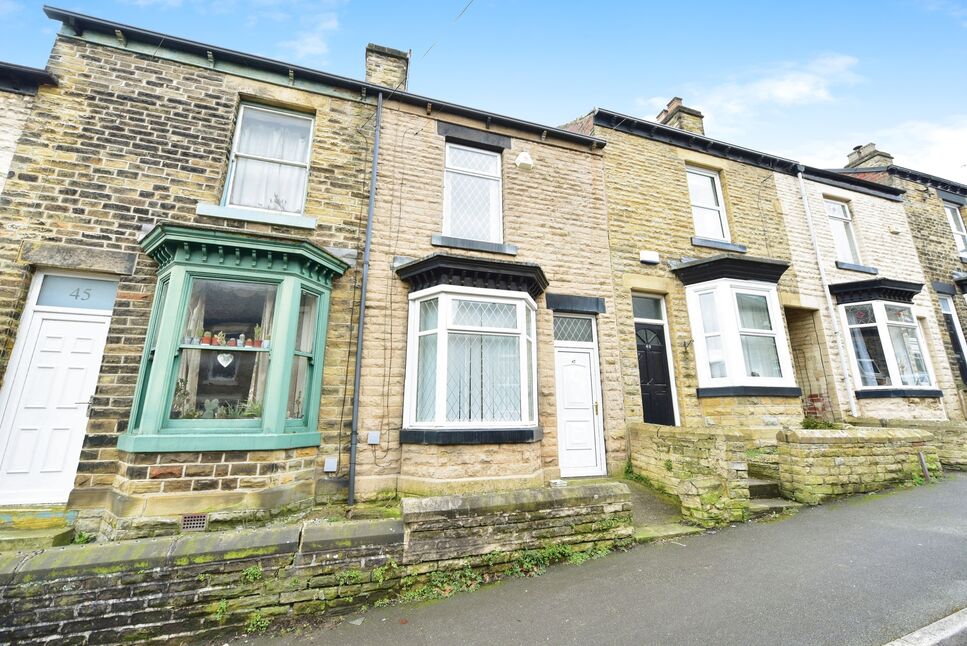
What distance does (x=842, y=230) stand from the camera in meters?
10.7

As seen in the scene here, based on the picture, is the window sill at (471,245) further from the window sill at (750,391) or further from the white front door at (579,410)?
the window sill at (750,391)

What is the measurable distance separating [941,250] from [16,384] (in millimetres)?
20253

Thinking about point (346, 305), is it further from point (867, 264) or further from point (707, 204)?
point (867, 264)

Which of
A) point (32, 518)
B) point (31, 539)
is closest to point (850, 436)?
point (31, 539)

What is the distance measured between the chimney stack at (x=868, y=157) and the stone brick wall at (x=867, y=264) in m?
1.95

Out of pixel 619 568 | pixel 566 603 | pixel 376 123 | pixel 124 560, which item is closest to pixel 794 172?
pixel 376 123

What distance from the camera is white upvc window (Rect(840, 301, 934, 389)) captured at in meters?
8.95

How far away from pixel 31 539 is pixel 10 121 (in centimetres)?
537

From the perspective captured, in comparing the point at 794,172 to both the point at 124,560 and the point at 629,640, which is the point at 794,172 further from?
the point at 124,560

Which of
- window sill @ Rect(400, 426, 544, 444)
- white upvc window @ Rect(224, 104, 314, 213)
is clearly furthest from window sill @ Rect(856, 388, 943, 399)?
white upvc window @ Rect(224, 104, 314, 213)

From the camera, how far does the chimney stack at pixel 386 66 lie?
24.2 feet

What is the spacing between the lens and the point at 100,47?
5793 millimetres

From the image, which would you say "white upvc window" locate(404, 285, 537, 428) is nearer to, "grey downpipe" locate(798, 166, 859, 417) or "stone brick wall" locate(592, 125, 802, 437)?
"stone brick wall" locate(592, 125, 802, 437)

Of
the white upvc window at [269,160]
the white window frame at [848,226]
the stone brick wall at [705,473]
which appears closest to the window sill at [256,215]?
the white upvc window at [269,160]
